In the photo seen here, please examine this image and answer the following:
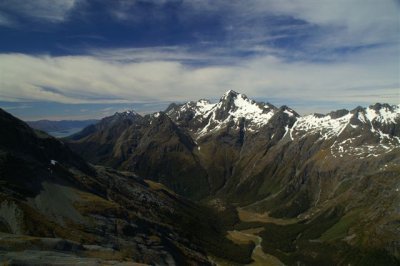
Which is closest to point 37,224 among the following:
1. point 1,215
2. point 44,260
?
point 1,215

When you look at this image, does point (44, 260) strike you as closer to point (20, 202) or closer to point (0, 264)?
point (0, 264)

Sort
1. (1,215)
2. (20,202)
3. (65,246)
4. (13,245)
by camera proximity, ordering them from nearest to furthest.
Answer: (13,245) < (65,246) < (1,215) < (20,202)

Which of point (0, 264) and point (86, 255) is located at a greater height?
point (0, 264)

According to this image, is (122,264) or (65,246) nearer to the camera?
(122,264)

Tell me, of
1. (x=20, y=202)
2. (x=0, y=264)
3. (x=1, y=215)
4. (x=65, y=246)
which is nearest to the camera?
(x=0, y=264)

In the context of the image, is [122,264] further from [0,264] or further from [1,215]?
[1,215]

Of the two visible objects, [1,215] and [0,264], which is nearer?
[0,264]

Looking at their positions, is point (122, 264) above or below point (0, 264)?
below

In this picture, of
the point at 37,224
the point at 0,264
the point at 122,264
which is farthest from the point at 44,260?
the point at 37,224

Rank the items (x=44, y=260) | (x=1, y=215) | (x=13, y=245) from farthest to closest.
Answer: (x=1, y=215) < (x=13, y=245) < (x=44, y=260)
